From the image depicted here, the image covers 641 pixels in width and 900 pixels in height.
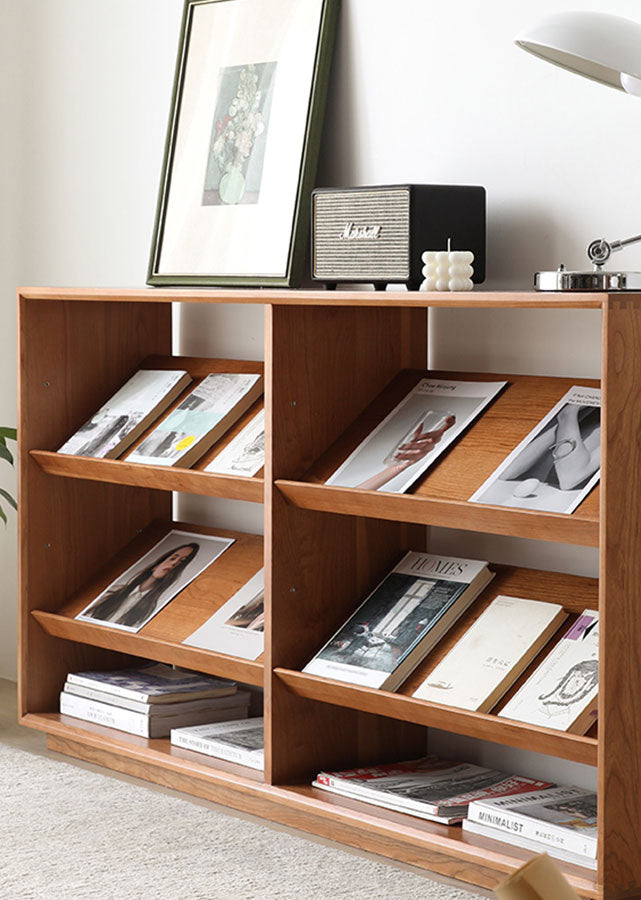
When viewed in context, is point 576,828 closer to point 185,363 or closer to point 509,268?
point 509,268

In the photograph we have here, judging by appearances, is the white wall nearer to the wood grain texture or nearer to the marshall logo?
the marshall logo

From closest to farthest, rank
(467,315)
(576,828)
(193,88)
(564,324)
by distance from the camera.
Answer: (576,828) → (564,324) → (467,315) → (193,88)

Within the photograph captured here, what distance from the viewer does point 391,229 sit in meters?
2.31

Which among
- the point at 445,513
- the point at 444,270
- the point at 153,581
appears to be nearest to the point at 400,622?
the point at 445,513

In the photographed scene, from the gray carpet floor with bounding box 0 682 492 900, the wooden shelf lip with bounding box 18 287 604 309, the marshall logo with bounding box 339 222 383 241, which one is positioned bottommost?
the gray carpet floor with bounding box 0 682 492 900

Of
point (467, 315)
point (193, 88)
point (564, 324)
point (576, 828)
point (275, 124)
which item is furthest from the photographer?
point (193, 88)

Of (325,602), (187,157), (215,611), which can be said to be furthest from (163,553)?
(187,157)

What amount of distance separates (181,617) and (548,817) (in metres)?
0.98

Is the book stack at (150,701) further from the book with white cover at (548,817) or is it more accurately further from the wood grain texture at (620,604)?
the wood grain texture at (620,604)

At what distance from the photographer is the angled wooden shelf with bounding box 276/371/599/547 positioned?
2.05 m

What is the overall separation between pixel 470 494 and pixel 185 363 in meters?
Result: 1.07

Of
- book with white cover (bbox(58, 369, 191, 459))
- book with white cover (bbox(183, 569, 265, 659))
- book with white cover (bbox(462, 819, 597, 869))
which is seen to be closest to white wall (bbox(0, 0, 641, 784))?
book with white cover (bbox(58, 369, 191, 459))

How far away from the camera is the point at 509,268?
8.09ft

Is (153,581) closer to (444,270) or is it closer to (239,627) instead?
(239,627)
